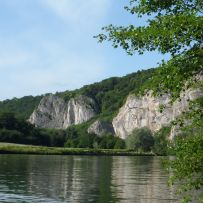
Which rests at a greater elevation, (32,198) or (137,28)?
(137,28)

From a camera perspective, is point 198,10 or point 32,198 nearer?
point 198,10

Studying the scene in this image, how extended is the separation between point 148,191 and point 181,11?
105ft

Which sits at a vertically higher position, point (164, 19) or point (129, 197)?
point (164, 19)

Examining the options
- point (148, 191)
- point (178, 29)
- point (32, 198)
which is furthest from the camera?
point (148, 191)

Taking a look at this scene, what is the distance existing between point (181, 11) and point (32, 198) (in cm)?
2669

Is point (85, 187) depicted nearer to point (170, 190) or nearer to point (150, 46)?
point (170, 190)

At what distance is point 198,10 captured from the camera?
49.8 feet

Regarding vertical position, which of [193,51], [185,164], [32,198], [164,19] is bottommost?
[32,198]

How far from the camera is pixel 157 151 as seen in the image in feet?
611

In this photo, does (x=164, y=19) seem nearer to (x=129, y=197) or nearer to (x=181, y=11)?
(x=181, y=11)

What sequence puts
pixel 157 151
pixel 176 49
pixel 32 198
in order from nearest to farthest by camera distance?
pixel 176 49
pixel 32 198
pixel 157 151

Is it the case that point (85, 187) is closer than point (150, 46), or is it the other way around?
point (150, 46)

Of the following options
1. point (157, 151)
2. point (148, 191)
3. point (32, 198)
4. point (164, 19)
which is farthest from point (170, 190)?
point (157, 151)

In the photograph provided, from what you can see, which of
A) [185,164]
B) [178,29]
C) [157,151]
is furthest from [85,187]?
[157,151]
